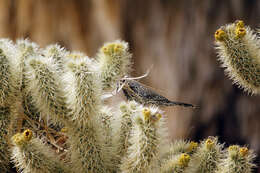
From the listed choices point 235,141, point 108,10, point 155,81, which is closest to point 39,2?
point 108,10

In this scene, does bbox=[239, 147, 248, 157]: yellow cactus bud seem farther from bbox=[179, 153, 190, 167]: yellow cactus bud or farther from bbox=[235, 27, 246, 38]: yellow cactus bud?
bbox=[235, 27, 246, 38]: yellow cactus bud

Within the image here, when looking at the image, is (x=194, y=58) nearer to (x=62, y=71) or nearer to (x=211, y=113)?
(x=211, y=113)

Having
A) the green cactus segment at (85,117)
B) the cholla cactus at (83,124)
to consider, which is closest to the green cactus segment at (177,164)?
the cholla cactus at (83,124)

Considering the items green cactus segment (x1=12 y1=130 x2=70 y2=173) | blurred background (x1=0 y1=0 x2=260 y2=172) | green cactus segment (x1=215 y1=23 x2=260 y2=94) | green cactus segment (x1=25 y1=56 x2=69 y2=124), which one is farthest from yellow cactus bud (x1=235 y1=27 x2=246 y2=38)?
blurred background (x1=0 y1=0 x2=260 y2=172)

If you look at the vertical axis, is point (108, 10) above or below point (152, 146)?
above

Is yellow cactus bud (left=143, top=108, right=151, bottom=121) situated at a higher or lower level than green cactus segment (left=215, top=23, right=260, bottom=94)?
lower

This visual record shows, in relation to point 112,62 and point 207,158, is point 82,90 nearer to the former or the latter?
point 112,62
